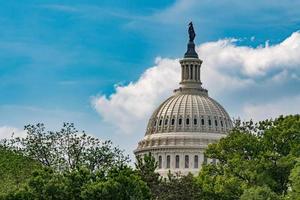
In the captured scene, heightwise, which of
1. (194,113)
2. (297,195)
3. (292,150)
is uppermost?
(194,113)

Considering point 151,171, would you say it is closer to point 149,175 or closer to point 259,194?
point 149,175

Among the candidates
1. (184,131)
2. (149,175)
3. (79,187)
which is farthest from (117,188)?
(184,131)

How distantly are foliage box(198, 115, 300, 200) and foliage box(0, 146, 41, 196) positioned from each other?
1265cm

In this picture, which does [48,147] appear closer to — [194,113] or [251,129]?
[251,129]

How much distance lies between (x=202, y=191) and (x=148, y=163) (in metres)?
8.43

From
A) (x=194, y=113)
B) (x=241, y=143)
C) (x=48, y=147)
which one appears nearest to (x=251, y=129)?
(x=241, y=143)

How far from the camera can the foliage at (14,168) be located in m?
70.3

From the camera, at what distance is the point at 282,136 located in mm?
72688

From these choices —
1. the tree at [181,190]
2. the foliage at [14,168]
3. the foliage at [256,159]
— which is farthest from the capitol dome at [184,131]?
the foliage at [14,168]

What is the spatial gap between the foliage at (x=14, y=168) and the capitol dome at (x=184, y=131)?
357ft

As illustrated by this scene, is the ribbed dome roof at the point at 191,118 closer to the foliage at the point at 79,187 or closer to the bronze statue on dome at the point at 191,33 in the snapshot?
the bronze statue on dome at the point at 191,33

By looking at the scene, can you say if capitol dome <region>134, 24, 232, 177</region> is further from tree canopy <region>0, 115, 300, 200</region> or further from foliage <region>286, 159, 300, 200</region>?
foliage <region>286, 159, 300, 200</region>

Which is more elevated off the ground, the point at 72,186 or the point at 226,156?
the point at 226,156

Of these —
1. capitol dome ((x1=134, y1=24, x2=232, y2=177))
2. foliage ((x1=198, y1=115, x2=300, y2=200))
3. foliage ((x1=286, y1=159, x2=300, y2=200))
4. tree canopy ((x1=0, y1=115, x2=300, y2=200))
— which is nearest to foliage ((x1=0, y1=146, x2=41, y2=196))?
tree canopy ((x1=0, y1=115, x2=300, y2=200))
